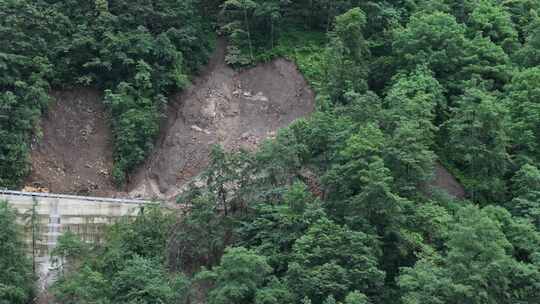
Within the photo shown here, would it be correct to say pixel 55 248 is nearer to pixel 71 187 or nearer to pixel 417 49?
pixel 71 187

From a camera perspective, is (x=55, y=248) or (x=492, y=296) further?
(x=55, y=248)

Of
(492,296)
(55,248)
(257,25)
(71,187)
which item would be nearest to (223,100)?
(257,25)

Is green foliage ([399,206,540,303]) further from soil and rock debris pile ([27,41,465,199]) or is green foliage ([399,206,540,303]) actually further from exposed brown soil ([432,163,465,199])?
soil and rock debris pile ([27,41,465,199])

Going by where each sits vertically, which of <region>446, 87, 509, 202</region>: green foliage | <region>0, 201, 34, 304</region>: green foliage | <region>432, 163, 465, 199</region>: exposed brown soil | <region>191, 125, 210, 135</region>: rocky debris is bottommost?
<region>0, 201, 34, 304</region>: green foliage

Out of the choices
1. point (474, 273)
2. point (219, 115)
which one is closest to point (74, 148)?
point (219, 115)

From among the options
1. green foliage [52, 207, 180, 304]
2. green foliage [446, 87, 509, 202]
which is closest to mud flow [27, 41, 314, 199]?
green foliage [52, 207, 180, 304]

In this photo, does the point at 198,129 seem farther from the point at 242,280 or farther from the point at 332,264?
the point at 332,264

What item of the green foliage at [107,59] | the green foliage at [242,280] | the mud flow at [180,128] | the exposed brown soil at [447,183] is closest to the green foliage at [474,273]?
the green foliage at [242,280]
